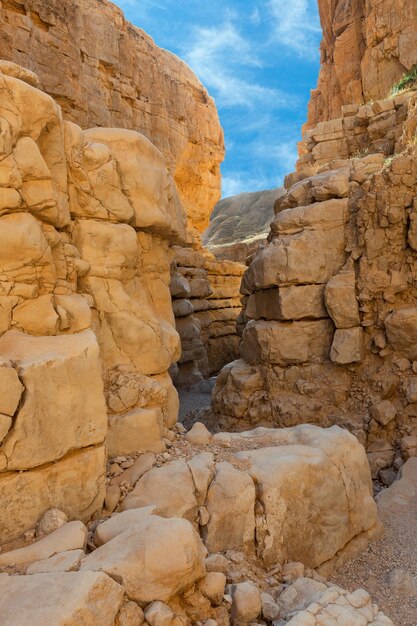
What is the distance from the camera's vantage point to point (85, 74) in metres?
21.5

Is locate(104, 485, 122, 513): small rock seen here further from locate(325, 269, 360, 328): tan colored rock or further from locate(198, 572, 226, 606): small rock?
locate(325, 269, 360, 328): tan colored rock

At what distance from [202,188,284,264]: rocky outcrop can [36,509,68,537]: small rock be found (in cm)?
3581

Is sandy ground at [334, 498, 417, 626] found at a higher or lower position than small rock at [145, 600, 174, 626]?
lower

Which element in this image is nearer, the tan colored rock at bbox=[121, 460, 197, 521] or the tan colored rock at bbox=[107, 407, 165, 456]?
the tan colored rock at bbox=[121, 460, 197, 521]

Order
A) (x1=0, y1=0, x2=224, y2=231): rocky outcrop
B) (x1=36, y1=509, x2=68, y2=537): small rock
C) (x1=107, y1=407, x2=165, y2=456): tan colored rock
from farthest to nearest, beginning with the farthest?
1. (x1=0, y1=0, x2=224, y2=231): rocky outcrop
2. (x1=107, y1=407, x2=165, y2=456): tan colored rock
3. (x1=36, y1=509, x2=68, y2=537): small rock

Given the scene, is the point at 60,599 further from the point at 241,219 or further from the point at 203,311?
the point at 241,219

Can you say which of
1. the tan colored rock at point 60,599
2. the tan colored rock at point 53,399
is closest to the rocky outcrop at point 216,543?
the tan colored rock at point 60,599

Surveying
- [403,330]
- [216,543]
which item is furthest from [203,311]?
[216,543]

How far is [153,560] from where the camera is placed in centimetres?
329

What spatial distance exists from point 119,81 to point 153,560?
26.3 meters

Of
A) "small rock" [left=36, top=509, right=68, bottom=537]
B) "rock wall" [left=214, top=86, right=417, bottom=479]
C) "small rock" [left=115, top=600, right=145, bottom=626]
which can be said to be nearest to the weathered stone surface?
"rock wall" [left=214, top=86, right=417, bottom=479]

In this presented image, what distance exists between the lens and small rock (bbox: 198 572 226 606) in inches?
141

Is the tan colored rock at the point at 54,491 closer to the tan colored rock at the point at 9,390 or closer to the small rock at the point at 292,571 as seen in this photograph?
the tan colored rock at the point at 9,390

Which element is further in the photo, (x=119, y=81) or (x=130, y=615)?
(x=119, y=81)
